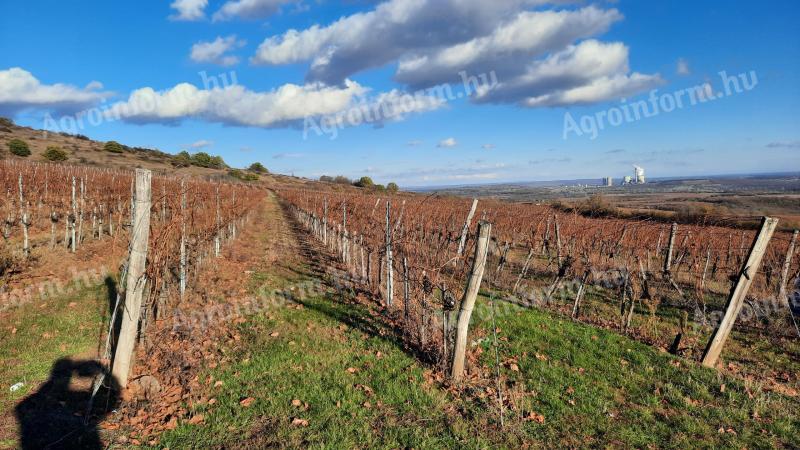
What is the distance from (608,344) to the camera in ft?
24.9

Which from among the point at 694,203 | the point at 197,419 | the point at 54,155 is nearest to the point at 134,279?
the point at 197,419

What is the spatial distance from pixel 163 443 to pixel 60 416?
1603 mm

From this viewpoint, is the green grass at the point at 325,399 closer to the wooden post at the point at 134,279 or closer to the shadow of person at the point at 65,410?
the shadow of person at the point at 65,410

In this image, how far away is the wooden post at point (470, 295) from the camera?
5.40 m

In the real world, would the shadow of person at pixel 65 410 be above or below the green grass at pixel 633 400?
above

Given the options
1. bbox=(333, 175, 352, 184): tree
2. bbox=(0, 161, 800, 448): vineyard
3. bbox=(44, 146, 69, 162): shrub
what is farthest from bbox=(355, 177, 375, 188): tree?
bbox=(0, 161, 800, 448): vineyard

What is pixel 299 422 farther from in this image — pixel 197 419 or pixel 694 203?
pixel 694 203

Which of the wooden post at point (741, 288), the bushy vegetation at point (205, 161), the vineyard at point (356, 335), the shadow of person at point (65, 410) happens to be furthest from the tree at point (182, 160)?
the wooden post at point (741, 288)

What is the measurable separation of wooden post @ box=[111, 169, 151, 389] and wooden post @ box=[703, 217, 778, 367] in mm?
9172

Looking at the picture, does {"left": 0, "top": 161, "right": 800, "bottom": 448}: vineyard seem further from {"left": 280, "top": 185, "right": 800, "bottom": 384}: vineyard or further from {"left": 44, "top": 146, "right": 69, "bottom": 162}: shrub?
{"left": 44, "top": 146, "right": 69, "bottom": 162}: shrub

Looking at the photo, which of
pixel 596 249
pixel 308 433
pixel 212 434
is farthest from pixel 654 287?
pixel 212 434

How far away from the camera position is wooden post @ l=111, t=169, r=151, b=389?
4980mm

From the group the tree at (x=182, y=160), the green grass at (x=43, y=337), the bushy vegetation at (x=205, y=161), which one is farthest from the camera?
the bushy vegetation at (x=205, y=161)

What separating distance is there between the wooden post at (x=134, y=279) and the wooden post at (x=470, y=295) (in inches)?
177
